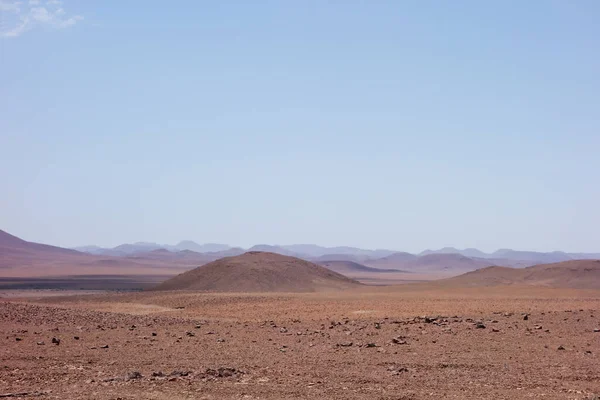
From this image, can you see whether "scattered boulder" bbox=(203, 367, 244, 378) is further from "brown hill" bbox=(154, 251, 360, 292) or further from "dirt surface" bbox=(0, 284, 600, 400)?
"brown hill" bbox=(154, 251, 360, 292)

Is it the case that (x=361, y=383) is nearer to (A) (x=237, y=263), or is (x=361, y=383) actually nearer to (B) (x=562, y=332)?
(B) (x=562, y=332)

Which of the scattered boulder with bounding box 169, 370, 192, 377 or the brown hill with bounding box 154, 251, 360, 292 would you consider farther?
the brown hill with bounding box 154, 251, 360, 292

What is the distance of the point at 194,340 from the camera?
56.2ft

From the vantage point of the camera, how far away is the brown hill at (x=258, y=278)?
178 feet

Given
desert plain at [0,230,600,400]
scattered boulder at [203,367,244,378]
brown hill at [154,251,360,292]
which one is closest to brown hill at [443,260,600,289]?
brown hill at [154,251,360,292]

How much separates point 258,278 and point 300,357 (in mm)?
41651

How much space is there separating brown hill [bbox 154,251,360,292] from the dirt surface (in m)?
30.7

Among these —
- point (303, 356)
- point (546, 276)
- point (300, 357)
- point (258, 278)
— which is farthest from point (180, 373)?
point (546, 276)

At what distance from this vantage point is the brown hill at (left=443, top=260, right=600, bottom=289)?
62.2 meters

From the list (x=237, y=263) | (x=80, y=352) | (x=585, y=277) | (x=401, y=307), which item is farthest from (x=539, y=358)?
(x=585, y=277)

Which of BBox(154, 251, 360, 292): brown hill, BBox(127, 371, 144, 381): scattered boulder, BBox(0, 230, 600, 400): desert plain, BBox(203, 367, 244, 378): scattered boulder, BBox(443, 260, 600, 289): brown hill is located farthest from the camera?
BBox(443, 260, 600, 289): brown hill

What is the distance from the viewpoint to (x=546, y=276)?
6700 cm

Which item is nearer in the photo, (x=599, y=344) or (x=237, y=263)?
(x=599, y=344)

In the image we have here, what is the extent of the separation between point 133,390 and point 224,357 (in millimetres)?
3842
